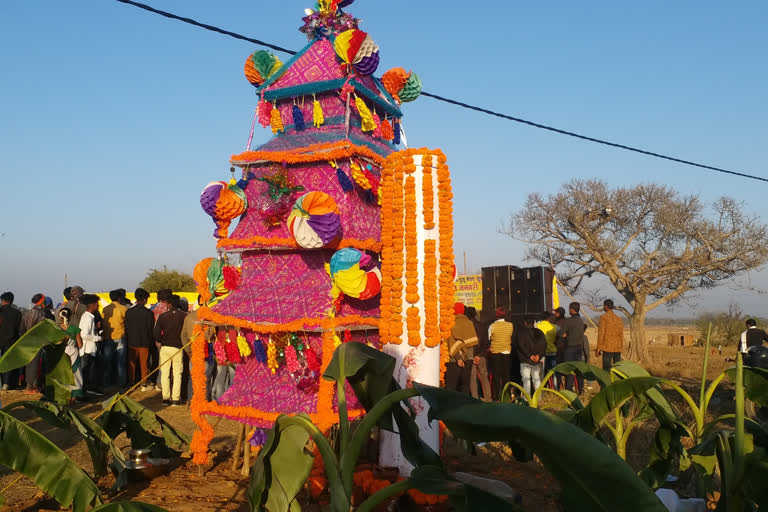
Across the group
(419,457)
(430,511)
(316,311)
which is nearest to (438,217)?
(316,311)

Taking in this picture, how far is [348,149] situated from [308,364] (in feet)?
7.99

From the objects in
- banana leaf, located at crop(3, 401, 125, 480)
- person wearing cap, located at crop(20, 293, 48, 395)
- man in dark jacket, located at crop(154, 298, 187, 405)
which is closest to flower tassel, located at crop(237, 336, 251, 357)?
banana leaf, located at crop(3, 401, 125, 480)

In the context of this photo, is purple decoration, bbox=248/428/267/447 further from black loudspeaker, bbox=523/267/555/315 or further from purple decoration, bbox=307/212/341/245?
black loudspeaker, bbox=523/267/555/315

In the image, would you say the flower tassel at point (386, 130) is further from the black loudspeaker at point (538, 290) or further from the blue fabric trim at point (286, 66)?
the black loudspeaker at point (538, 290)

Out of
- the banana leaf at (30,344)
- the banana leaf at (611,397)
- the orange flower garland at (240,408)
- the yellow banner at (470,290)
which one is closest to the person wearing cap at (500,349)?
the orange flower garland at (240,408)

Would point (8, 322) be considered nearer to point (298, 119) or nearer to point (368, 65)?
point (298, 119)

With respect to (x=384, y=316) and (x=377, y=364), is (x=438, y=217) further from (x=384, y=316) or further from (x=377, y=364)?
(x=377, y=364)

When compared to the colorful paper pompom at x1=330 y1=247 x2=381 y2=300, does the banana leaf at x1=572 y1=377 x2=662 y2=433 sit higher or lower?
lower

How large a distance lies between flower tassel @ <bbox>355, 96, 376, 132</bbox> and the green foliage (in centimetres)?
2648

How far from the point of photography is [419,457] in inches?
134

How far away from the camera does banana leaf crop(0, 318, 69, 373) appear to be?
176 inches

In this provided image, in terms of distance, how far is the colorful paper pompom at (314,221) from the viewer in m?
6.32

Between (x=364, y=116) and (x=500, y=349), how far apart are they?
18.3ft

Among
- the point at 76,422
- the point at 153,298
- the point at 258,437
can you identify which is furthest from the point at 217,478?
the point at 153,298
